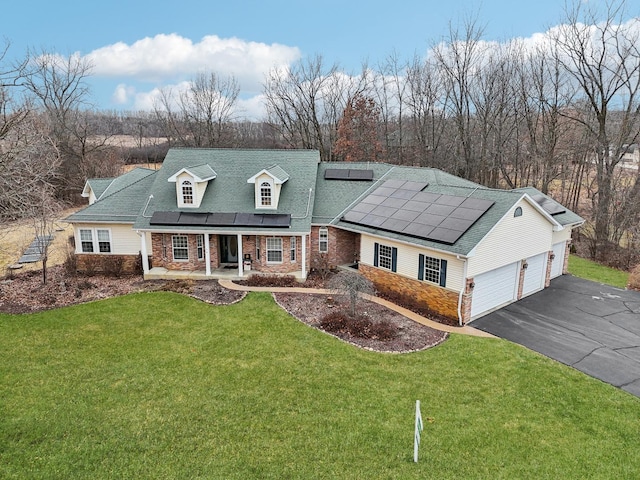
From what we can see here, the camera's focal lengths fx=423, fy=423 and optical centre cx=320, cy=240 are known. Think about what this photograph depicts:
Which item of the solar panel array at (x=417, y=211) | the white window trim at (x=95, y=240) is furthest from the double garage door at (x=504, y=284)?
the white window trim at (x=95, y=240)

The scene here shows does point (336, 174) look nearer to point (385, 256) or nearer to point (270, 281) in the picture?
point (385, 256)

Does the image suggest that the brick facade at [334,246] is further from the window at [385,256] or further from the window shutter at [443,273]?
the window shutter at [443,273]

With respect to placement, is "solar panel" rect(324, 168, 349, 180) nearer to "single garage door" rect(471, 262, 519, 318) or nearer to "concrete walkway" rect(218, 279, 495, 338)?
"concrete walkway" rect(218, 279, 495, 338)

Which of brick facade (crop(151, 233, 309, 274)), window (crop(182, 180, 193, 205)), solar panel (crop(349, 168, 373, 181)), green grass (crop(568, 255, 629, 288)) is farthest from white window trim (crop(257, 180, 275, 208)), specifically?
green grass (crop(568, 255, 629, 288))

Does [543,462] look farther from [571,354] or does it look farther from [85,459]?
[85,459]

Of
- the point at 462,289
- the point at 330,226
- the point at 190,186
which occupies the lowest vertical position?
the point at 462,289

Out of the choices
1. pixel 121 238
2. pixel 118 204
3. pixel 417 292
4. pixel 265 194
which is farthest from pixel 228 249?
pixel 417 292

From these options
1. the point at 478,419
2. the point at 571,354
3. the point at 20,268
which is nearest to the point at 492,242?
the point at 571,354
